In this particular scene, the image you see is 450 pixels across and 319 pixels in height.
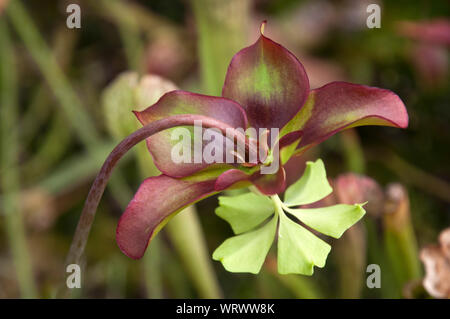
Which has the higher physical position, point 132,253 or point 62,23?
point 62,23

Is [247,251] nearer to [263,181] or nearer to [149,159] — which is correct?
[263,181]

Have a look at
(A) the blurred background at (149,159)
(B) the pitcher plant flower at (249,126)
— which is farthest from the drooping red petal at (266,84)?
(A) the blurred background at (149,159)

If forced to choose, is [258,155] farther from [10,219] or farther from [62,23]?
[62,23]

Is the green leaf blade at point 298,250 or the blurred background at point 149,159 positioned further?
the blurred background at point 149,159

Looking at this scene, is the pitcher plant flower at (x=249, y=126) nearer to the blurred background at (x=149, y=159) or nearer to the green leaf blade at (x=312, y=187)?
the green leaf blade at (x=312, y=187)

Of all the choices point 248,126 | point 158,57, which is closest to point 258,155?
point 248,126

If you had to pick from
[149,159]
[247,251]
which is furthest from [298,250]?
[149,159]
